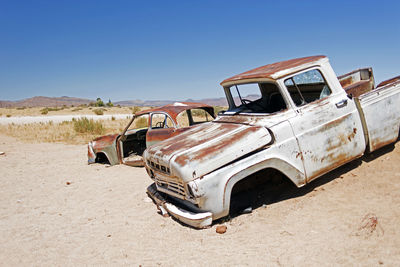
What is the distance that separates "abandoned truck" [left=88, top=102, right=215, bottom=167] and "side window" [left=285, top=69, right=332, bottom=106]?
2.40 meters

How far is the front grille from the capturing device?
→ 11.5 feet

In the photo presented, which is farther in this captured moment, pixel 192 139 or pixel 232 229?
pixel 192 139

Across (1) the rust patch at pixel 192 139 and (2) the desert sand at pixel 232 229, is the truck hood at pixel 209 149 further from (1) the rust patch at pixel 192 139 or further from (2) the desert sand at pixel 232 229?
(2) the desert sand at pixel 232 229

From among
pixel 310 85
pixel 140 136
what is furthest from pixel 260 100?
pixel 140 136

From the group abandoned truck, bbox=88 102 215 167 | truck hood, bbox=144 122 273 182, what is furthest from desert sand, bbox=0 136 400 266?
abandoned truck, bbox=88 102 215 167

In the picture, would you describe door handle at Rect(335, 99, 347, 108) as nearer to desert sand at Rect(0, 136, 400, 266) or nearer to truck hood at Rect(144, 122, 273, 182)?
desert sand at Rect(0, 136, 400, 266)

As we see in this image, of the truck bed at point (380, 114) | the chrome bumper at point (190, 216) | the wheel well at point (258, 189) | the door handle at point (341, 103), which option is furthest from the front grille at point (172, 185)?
the truck bed at point (380, 114)

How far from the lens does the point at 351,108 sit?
413 centimetres

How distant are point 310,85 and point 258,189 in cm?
185

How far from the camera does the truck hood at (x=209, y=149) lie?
332 cm

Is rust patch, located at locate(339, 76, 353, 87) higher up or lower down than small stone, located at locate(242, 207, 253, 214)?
higher up

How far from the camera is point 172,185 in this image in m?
3.69

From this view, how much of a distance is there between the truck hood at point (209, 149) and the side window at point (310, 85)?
958 millimetres

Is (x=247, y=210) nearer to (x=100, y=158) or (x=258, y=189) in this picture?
(x=258, y=189)
